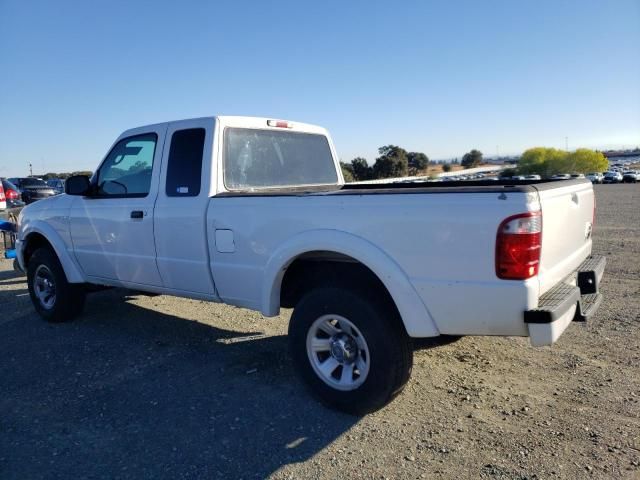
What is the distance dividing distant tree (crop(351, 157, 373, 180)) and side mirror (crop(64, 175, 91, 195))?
93.9 feet

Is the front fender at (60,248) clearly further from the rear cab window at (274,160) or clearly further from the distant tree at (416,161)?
the distant tree at (416,161)

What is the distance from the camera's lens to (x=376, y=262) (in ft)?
10.7

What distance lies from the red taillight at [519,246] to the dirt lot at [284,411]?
109cm

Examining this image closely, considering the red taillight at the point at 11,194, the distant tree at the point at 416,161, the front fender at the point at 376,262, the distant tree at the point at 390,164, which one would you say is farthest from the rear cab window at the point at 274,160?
the distant tree at the point at 416,161

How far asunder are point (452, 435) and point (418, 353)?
139 cm

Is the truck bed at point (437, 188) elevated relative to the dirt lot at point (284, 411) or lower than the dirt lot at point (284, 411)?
elevated

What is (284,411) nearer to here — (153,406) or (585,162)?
(153,406)

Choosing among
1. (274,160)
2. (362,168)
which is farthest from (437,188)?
(362,168)

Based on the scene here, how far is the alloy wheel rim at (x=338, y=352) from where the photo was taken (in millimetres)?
3494

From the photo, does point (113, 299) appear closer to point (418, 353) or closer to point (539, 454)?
point (418, 353)

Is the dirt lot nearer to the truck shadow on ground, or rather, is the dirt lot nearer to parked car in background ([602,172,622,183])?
the truck shadow on ground

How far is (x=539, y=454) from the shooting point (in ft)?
9.92

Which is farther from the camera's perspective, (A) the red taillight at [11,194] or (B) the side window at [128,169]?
(A) the red taillight at [11,194]

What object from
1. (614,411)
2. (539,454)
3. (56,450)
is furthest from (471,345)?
(56,450)
